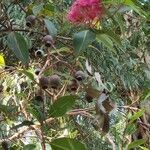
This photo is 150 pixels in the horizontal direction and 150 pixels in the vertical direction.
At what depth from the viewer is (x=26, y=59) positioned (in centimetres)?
90

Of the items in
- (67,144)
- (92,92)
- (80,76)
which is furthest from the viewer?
(80,76)

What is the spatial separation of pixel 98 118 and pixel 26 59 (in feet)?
0.73

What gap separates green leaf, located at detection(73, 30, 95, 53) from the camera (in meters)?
0.85

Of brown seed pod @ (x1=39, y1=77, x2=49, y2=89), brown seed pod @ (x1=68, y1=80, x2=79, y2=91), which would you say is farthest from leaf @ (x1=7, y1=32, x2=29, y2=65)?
brown seed pod @ (x1=68, y1=80, x2=79, y2=91)

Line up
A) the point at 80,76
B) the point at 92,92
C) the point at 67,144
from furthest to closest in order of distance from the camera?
the point at 80,76 → the point at 92,92 → the point at 67,144

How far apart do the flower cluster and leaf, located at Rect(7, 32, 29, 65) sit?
0.44ft

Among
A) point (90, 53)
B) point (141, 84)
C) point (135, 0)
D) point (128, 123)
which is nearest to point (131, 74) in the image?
point (141, 84)

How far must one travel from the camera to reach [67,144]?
2.50ft

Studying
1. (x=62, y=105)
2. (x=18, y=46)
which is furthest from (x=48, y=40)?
(x=62, y=105)

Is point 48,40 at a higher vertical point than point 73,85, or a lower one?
higher

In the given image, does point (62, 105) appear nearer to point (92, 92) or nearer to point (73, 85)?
point (92, 92)

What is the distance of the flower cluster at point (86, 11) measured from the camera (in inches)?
35.0

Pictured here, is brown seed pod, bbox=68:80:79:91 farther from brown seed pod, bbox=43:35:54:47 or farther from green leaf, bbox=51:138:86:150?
green leaf, bbox=51:138:86:150

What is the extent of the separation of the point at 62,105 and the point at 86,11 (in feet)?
0.77
